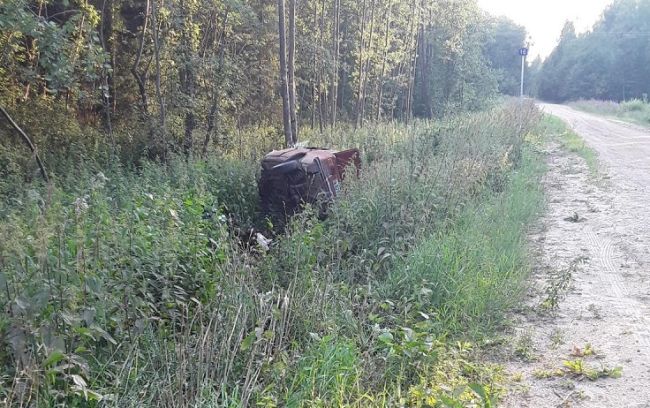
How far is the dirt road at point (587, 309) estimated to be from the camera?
11.6 ft

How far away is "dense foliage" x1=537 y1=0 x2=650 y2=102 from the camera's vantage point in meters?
57.1

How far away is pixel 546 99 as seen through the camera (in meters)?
77.4

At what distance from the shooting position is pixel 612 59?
60281 millimetres

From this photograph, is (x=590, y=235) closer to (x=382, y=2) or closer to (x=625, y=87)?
(x=382, y=2)

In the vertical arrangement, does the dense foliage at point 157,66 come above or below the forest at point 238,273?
above

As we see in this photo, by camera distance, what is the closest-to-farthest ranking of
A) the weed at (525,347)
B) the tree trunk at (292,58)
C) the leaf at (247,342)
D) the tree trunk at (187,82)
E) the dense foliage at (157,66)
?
1. the leaf at (247,342)
2. the weed at (525,347)
3. the dense foliage at (157,66)
4. the tree trunk at (292,58)
5. the tree trunk at (187,82)

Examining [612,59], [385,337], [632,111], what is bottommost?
[385,337]

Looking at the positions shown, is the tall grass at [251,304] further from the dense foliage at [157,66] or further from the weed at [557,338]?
the dense foliage at [157,66]

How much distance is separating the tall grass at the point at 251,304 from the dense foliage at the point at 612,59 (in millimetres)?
56414

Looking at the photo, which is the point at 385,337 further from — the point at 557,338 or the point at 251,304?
the point at 557,338

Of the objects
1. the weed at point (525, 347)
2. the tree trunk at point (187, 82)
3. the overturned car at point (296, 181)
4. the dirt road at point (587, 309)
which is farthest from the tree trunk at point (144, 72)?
the weed at point (525, 347)

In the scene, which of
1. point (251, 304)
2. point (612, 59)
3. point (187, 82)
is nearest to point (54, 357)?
point (251, 304)

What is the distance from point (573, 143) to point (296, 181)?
12.9 meters

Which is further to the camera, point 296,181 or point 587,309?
point 296,181
